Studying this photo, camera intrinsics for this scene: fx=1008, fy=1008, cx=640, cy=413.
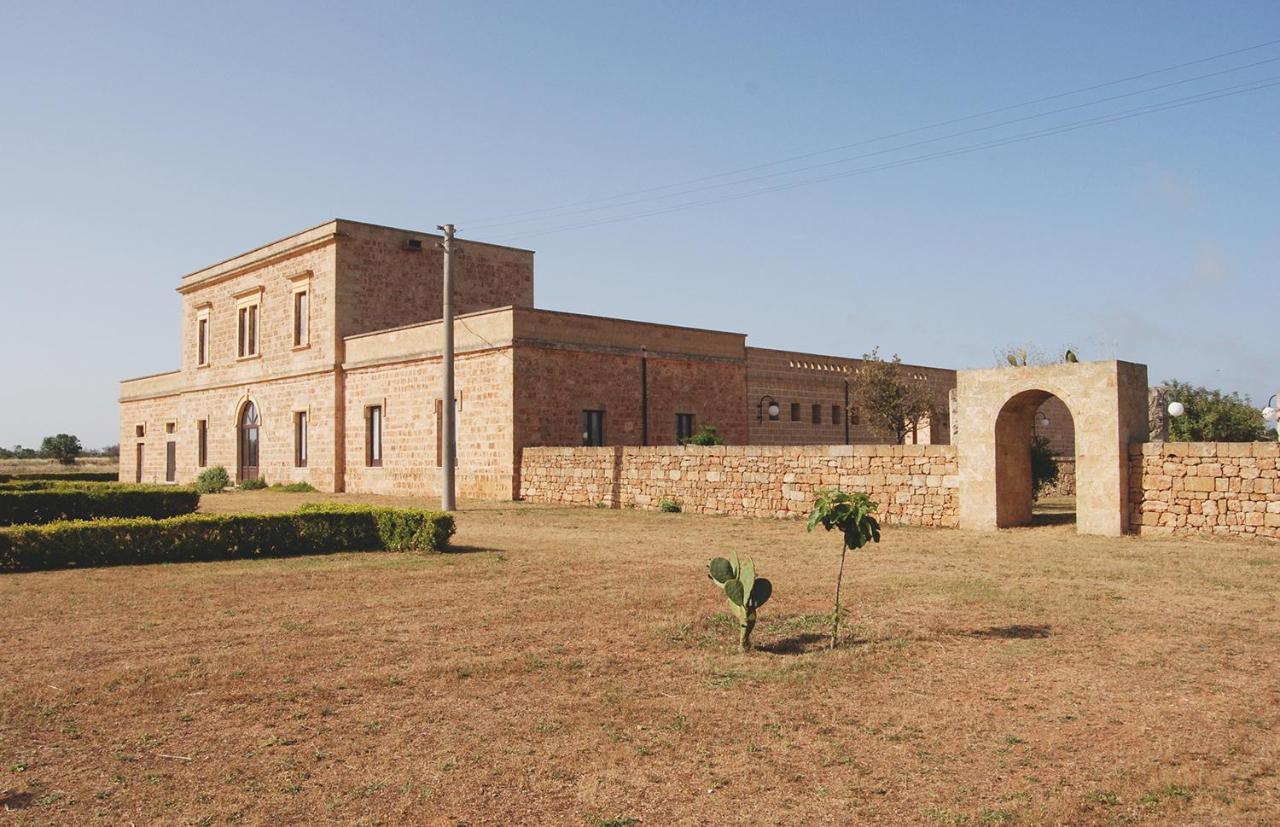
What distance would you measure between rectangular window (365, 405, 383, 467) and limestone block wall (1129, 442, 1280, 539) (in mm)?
20580

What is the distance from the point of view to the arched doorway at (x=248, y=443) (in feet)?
113

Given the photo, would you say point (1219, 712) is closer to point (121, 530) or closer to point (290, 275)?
point (121, 530)

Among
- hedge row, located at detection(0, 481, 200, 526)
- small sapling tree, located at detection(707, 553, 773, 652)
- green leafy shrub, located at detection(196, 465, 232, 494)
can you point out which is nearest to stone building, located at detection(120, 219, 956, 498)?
green leafy shrub, located at detection(196, 465, 232, 494)

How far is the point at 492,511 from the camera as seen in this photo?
70.8 ft

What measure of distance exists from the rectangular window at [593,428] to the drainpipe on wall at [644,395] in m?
1.27

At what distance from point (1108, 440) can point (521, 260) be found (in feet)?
74.9

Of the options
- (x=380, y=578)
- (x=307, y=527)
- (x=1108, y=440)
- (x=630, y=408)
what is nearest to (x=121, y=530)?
(x=307, y=527)

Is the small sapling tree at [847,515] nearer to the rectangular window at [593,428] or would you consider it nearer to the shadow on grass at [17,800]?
the shadow on grass at [17,800]

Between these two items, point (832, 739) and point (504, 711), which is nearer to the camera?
point (832, 739)

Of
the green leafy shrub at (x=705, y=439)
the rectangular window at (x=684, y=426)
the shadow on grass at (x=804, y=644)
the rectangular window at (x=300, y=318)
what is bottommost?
the shadow on grass at (x=804, y=644)

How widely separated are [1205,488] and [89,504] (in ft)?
62.4

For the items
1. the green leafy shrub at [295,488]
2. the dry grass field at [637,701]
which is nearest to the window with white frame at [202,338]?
the green leafy shrub at [295,488]

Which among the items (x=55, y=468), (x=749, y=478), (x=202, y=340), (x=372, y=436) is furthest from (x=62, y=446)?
(x=749, y=478)

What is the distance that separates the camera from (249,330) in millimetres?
35062
